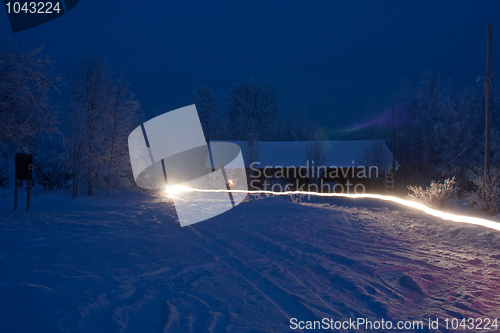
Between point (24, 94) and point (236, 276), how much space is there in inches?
331

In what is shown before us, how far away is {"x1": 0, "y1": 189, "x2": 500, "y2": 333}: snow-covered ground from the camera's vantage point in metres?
3.24

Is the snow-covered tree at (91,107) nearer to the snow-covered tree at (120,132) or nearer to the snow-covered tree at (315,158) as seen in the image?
the snow-covered tree at (120,132)

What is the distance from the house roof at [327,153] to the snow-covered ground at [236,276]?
18.0m

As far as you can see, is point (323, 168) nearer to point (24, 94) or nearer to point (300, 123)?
point (24, 94)

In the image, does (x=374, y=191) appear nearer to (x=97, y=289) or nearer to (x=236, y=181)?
(x=236, y=181)

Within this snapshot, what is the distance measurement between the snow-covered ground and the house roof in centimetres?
1802

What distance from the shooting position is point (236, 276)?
4.52 m

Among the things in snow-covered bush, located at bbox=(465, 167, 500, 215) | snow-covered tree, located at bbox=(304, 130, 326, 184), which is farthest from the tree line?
snow-covered bush, located at bbox=(465, 167, 500, 215)

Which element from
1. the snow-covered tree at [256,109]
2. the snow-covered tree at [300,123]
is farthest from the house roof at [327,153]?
the snow-covered tree at [300,123]

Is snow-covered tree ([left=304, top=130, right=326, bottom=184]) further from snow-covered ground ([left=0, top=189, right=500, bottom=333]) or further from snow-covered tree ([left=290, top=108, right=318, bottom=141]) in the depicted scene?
snow-covered tree ([left=290, top=108, right=318, bottom=141])

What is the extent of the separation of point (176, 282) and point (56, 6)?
9.46 m

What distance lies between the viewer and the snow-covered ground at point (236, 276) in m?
3.24

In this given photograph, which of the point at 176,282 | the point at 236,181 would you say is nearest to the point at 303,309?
the point at 176,282

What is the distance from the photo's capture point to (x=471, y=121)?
103 ft
